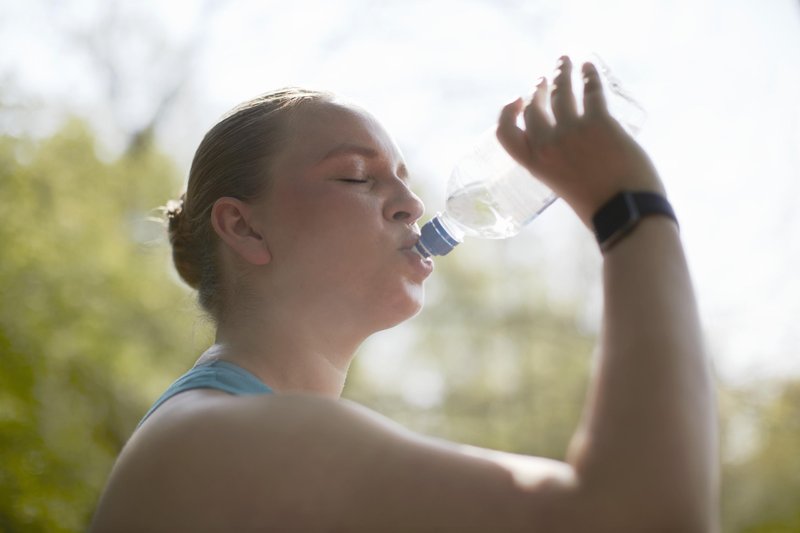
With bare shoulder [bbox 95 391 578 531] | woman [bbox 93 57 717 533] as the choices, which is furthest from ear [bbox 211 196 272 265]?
bare shoulder [bbox 95 391 578 531]

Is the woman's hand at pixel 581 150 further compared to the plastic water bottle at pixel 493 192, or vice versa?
the plastic water bottle at pixel 493 192

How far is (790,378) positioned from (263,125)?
3.57 meters

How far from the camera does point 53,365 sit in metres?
3.70

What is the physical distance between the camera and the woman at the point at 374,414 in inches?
23.4

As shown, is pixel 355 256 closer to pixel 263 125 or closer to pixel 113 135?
pixel 263 125

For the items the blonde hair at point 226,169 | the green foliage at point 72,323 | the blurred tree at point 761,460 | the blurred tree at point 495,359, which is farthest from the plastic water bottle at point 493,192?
the blurred tree at point 495,359

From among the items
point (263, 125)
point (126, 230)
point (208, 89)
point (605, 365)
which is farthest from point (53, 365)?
point (605, 365)

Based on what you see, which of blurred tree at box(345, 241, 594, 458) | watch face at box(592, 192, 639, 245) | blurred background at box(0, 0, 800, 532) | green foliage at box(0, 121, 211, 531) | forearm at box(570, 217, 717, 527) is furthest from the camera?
blurred tree at box(345, 241, 594, 458)

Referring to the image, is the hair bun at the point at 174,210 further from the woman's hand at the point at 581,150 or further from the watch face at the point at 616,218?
the watch face at the point at 616,218

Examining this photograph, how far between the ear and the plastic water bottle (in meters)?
0.22

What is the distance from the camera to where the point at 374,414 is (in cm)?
71

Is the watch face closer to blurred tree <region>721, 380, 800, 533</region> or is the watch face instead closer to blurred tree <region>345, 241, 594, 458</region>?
blurred tree <region>721, 380, 800, 533</region>

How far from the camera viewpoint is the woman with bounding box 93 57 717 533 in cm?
60

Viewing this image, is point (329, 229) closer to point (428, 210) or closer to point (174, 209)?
point (174, 209)
